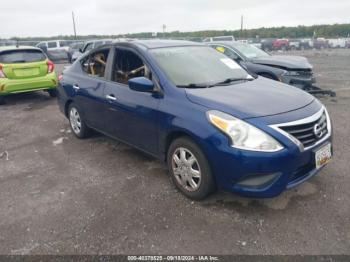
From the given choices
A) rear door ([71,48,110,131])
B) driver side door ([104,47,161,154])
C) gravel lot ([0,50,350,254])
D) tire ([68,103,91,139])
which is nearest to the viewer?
gravel lot ([0,50,350,254])

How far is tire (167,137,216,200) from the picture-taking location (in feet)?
10.00

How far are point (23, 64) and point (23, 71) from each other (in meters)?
0.18

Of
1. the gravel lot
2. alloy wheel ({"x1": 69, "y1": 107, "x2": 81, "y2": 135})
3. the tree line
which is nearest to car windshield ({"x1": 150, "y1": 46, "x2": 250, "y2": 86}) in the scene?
the gravel lot

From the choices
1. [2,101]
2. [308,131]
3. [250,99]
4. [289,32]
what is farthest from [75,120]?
[289,32]

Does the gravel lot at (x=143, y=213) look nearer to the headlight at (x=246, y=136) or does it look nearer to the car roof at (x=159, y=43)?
the headlight at (x=246, y=136)

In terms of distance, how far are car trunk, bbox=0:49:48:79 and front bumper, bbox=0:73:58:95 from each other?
0.11 meters

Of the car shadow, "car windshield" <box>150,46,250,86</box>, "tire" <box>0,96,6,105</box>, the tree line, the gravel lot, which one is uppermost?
the tree line

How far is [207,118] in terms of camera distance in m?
2.93

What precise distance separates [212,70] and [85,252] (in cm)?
252

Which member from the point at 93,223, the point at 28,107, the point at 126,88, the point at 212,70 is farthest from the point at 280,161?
the point at 28,107

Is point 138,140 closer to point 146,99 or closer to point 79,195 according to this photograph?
point 146,99

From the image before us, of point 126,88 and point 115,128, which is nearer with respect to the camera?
point 126,88

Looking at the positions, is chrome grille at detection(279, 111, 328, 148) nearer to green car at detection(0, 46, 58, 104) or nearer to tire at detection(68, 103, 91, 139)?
tire at detection(68, 103, 91, 139)

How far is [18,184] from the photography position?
391 cm
